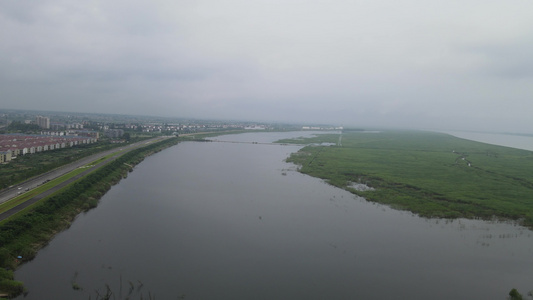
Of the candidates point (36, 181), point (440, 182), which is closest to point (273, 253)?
point (36, 181)

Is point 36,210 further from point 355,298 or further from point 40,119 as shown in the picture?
point 40,119

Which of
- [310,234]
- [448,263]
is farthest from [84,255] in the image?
[448,263]

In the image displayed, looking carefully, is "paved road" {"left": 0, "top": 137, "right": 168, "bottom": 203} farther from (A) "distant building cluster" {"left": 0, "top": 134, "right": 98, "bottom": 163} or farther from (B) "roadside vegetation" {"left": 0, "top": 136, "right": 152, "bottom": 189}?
(A) "distant building cluster" {"left": 0, "top": 134, "right": 98, "bottom": 163}

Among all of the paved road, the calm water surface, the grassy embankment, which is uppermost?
the grassy embankment

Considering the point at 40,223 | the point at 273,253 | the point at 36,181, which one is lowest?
the point at 273,253

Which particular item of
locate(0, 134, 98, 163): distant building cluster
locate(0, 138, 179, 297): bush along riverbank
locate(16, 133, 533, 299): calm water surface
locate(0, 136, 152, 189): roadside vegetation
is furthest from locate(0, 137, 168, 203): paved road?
locate(0, 134, 98, 163): distant building cluster

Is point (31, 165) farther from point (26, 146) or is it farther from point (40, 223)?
point (40, 223)

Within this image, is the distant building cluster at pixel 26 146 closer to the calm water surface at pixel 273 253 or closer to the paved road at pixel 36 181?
the paved road at pixel 36 181
